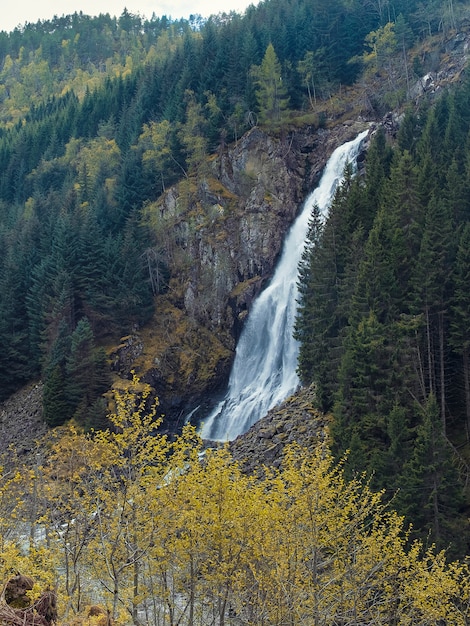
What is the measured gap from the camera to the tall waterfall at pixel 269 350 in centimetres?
5835

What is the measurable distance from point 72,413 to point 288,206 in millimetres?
36059

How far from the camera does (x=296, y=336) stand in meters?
53.3

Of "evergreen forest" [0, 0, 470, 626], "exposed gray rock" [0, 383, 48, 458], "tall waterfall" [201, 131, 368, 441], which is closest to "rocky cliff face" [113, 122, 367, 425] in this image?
"evergreen forest" [0, 0, 470, 626]

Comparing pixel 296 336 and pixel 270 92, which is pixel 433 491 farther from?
pixel 270 92

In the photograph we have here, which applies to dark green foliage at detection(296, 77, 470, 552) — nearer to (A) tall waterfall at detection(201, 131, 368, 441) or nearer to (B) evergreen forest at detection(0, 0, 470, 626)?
(B) evergreen forest at detection(0, 0, 470, 626)

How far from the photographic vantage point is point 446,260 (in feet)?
136

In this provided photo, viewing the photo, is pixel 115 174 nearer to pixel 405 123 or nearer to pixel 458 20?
pixel 405 123

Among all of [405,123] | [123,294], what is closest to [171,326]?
[123,294]

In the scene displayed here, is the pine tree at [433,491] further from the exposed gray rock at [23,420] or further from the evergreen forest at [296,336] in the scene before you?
the exposed gray rock at [23,420]

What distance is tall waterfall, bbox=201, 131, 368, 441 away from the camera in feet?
191

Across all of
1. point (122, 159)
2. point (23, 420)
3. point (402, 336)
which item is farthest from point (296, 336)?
point (122, 159)

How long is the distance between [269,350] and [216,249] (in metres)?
18.3

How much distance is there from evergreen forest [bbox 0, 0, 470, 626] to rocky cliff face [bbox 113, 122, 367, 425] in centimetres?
214

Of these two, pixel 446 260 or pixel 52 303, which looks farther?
pixel 52 303
